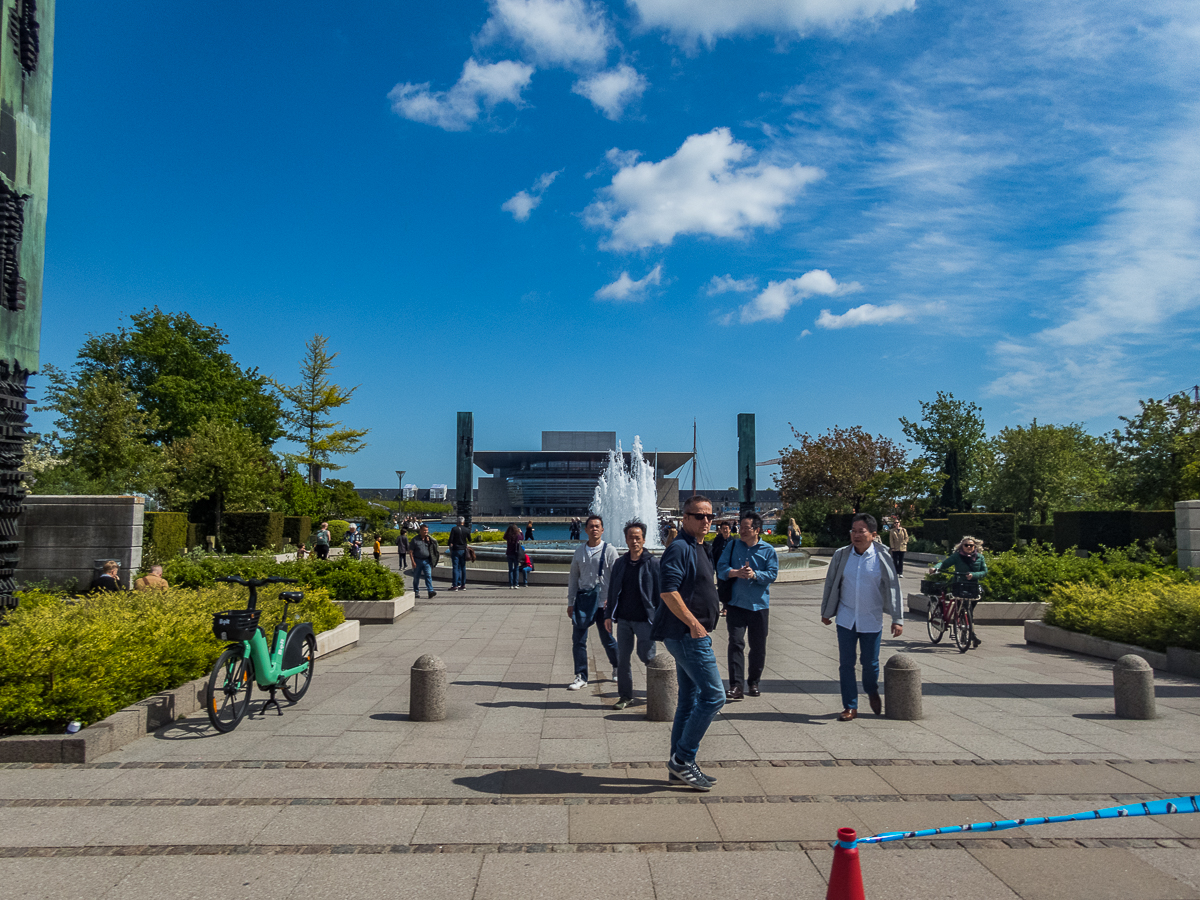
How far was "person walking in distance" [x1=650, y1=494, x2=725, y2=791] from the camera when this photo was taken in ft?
16.4

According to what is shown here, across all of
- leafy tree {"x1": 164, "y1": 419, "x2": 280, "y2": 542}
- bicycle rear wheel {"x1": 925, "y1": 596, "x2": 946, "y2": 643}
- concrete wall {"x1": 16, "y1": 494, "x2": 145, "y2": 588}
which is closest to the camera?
bicycle rear wheel {"x1": 925, "y1": 596, "x2": 946, "y2": 643}

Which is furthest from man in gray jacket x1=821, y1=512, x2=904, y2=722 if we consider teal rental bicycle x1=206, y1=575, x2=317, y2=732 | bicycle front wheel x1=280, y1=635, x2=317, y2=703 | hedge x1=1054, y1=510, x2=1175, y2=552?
hedge x1=1054, y1=510, x2=1175, y2=552

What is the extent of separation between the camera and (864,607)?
718cm

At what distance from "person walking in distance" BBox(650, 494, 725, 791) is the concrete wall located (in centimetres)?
1202

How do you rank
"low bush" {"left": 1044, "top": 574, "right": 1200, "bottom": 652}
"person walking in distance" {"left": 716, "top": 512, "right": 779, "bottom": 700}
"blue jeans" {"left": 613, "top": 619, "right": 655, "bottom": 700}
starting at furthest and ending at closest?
1. "low bush" {"left": 1044, "top": 574, "right": 1200, "bottom": 652}
2. "person walking in distance" {"left": 716, "top": 512, "right": 779, "bottom": 700}
3. "blue jeans" {"left": 613, "top": 619, "right": 655, "bottom": 700}

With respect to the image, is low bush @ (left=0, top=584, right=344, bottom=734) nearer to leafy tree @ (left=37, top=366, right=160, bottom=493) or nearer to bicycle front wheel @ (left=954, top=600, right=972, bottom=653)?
bicycle front wheel @ (left=954, top=600, right=972, bottom=653)

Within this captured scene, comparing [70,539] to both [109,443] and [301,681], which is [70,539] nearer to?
[301,681]

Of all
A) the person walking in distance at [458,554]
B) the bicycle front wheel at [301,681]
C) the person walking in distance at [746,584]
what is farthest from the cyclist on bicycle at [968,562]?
the person walking in distance at [458,554]

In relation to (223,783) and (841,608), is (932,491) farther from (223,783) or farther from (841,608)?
(223,783)

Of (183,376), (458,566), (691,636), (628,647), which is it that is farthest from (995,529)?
(183,376)

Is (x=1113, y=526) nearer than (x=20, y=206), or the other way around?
(x=20, y=206)

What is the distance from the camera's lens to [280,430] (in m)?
49.5

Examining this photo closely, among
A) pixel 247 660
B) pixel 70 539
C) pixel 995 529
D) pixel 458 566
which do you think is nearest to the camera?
pixel 247 660

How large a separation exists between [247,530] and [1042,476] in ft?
140
